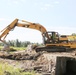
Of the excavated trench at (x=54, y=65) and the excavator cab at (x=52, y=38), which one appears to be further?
the excavator cab at (x=52, y=38)

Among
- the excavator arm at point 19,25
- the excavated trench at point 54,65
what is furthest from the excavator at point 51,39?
the excavated trench at point 54,65

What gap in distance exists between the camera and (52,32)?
82.6ft

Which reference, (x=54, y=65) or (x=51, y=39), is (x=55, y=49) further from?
(x=54, y=65)

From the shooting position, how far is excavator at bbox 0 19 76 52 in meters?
25.0

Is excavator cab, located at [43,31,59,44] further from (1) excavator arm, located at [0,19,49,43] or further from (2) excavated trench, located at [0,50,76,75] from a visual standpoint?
(2) excavated trench, located at [0,50,76,75]

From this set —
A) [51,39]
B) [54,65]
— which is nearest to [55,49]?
[51,39]

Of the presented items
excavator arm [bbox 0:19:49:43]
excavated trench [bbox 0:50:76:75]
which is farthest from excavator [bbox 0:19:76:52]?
excavated trench [bbox 0:50:76:75]

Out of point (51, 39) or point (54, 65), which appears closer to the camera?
point (54, 65)

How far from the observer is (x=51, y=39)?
2550 cm

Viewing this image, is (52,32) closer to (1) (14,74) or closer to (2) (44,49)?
(2) (44,49)

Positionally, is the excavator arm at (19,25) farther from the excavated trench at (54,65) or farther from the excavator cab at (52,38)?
the excavated trench at (54,65)

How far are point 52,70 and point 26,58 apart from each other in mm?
4969

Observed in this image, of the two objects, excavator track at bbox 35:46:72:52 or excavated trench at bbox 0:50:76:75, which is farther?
excavator track at bbox 35:46:72:52

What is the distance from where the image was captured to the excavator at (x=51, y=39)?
25016mm
